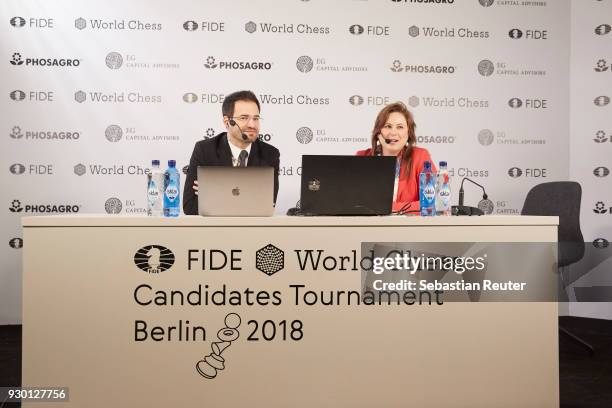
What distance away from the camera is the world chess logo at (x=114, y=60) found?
425cm

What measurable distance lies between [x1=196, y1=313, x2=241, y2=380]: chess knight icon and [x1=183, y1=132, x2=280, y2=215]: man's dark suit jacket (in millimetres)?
1166

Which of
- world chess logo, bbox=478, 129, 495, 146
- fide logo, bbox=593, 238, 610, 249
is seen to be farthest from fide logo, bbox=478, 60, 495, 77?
fide logo, bbox=593, 238, 610, 249

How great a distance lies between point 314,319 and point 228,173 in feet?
2.20

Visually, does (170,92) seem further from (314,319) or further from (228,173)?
(314,319)

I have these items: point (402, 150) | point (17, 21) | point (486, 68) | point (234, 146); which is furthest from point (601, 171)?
point (17, 21)

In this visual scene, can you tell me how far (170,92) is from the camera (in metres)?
4.29

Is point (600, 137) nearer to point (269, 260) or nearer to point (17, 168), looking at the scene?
point (269, 260)

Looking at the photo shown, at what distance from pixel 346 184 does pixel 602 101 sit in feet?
10.6

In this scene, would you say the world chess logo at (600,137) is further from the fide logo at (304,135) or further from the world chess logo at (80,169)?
the world chess logo at (80,169)

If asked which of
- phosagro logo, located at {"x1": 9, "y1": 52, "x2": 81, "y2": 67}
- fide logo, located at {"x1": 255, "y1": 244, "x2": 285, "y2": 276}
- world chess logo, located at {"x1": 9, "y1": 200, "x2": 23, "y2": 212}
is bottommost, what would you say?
fide logo, located at {"x1": 255, "y1": 244, "x2": 285, "y2": 276}

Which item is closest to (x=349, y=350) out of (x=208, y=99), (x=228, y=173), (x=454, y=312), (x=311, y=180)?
(x=454, y=312)

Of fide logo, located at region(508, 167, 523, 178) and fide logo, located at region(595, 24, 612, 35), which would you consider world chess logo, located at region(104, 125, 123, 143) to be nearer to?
fide logo, located at region(508, 167, 523, 178)

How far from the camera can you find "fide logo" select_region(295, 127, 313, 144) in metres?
4.39

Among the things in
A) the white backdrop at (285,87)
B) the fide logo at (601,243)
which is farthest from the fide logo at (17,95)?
the fide logo at (601,243)
